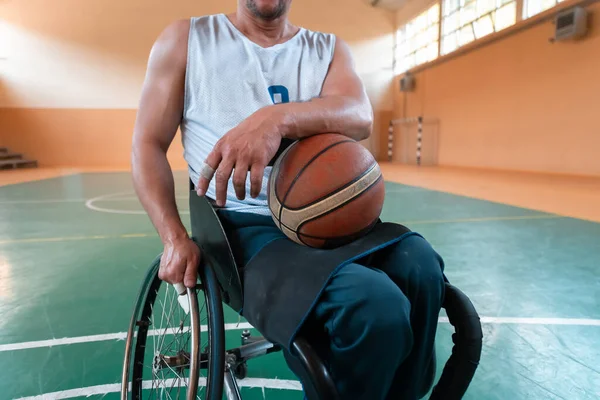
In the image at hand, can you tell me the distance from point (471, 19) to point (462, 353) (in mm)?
9125

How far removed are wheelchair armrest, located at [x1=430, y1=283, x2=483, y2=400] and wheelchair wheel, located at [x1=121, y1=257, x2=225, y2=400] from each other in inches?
17.7

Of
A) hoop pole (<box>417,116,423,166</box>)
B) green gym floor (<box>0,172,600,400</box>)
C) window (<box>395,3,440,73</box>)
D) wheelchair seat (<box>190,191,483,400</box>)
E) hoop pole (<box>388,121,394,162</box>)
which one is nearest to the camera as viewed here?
wheelchair seat (<box>190,191,483,400</box>)

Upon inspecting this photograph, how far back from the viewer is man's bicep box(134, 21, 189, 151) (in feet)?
3.58

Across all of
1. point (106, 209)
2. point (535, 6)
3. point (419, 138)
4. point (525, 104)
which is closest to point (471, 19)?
point (535, 6)

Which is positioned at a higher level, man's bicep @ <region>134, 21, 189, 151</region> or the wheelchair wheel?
man's bicep @ <region>134, 21, 189, 151</region>

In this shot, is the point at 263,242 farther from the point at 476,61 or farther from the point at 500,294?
the point at 476,61

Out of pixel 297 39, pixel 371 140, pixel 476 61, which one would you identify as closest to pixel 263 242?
pixel 297 39

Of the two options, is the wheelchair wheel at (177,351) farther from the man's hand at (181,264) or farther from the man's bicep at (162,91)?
the man's bicep at (162,91)

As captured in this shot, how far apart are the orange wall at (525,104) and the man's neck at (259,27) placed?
6.37 meters

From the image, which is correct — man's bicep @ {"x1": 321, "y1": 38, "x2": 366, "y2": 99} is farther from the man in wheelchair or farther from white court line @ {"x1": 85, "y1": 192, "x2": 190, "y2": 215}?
white court line @ {"x1": 85, "y1": 192, "x2": 190, "y2": 215}

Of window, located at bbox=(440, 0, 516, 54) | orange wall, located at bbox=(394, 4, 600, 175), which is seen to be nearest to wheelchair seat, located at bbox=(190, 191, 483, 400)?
orange wall, located at bbox=(394, 4, 600, 175)

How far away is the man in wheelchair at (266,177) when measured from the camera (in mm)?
714

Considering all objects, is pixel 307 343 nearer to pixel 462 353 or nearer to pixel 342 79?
pixel 462 353

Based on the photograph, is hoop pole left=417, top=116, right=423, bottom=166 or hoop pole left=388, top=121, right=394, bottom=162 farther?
hoop pole left=388, top=121, right=394, bottom=162
